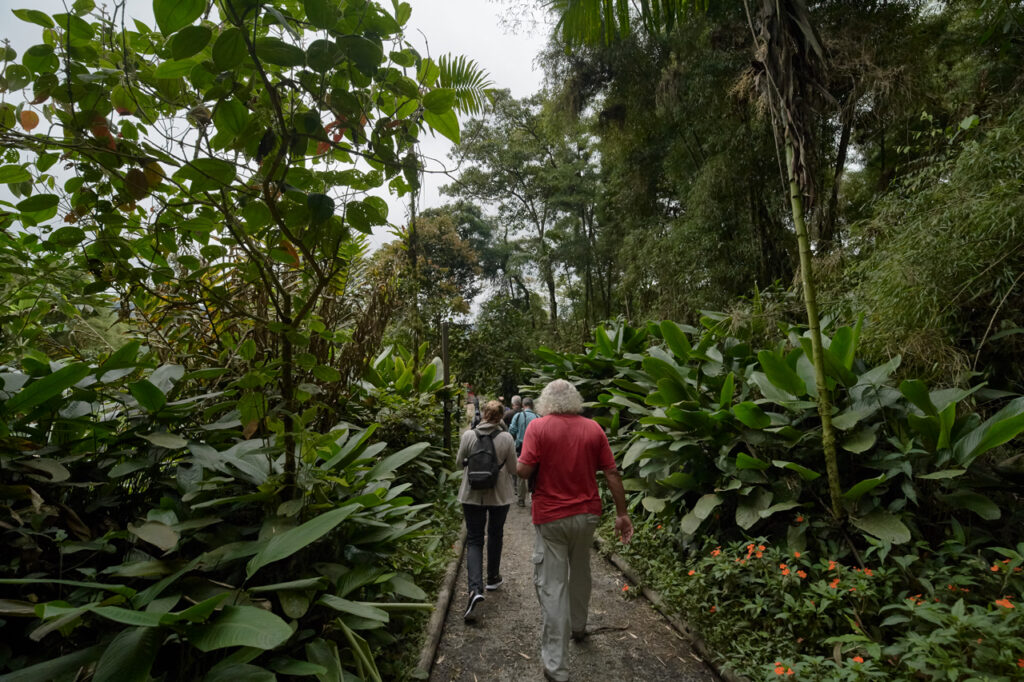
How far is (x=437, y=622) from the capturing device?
299 centimetres

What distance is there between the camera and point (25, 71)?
51.1 inches

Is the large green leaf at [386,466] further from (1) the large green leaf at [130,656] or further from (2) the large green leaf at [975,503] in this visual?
(2) the large green leaf at [975,503]

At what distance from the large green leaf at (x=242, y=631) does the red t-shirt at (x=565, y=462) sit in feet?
5.16

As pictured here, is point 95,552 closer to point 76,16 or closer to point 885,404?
point 76,16

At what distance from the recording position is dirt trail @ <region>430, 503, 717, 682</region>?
2562 millimetres

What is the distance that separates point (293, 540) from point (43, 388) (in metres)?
0.91

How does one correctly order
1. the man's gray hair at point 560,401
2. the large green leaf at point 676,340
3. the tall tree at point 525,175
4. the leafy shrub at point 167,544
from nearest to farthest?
1. the leafy shrub at point 167,544
2. the man's gray hair at point 560,401
3. the large green leaf at point 676,340
4. the tall tree at point 525,175

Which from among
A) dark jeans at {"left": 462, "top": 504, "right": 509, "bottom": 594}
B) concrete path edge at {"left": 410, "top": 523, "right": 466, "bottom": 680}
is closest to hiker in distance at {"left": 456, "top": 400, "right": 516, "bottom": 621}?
dark jeans at {"left": 462, "top": 504, "right": 509, "bottom": 594}

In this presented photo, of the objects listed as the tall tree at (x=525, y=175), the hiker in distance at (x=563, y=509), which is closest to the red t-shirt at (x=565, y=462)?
the hiker in distance at (x=563, y=509)

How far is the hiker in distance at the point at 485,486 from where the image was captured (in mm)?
3377

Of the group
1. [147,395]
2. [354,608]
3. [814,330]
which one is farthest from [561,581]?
[147,395]

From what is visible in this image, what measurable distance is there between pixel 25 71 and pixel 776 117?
3.15 metres

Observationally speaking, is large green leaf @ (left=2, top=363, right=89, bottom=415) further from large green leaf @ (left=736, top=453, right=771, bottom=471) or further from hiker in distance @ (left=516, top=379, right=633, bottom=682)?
large green leaf @ (left=736, top=453, right=771, bottom=471)

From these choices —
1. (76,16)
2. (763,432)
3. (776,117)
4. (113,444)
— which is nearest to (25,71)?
(76,16)
